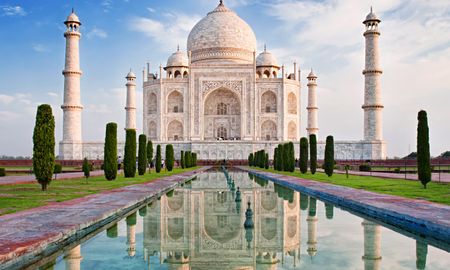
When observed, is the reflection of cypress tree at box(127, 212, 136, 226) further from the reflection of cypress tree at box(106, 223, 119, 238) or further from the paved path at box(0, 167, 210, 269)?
the reflection of cypress tree at box(106, 223, 119, 238)

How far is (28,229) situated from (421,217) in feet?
12.2

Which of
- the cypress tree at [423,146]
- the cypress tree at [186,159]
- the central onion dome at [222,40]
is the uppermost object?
the central onion dome at [222,40]

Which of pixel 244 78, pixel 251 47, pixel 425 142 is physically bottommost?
pixel 425 142

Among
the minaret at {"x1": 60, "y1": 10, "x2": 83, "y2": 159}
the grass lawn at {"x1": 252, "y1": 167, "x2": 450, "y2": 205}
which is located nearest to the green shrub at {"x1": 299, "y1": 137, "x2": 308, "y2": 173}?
the grass lawn at {"x1": 252, "y1": 167, "x2": 450, "y2": 205}

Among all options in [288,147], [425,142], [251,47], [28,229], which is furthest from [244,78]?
[28,229]

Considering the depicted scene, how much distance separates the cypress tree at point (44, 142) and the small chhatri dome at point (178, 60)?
25.0 metres

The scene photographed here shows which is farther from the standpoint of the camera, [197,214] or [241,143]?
[241,143]

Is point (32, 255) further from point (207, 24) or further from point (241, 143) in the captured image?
point (207, 24)

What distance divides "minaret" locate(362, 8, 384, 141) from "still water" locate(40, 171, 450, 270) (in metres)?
21.4

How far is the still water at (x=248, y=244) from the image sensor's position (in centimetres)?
329

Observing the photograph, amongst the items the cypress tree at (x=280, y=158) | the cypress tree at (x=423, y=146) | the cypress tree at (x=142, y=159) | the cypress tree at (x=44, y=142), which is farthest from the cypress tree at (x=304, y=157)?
the cypress tree at (x=44, y=142)

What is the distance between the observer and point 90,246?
3.84 m

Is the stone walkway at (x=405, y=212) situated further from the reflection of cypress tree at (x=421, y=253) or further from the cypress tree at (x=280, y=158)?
the cypress tree at (x=280, y=158)

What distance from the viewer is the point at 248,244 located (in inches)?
153
